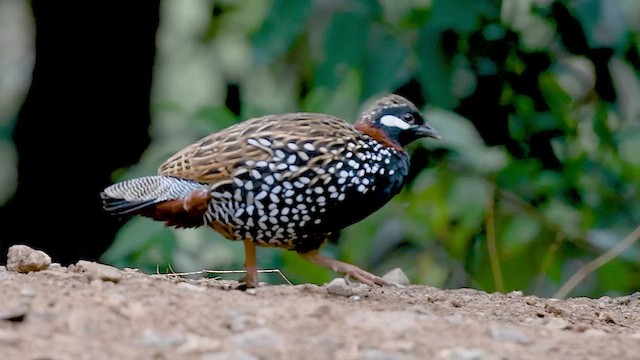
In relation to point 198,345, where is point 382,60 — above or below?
above

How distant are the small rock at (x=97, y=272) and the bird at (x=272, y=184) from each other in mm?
392

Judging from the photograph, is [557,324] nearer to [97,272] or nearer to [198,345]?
[198,345]

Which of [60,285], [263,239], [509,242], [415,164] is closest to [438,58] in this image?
[415,164]

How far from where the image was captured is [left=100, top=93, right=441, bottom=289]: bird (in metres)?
5.62

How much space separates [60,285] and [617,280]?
151 inches

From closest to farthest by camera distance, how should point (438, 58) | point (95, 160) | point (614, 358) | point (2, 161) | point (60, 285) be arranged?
1. point (614, 358)
2. point (60, 285)
3. point (438, 58)
4. point (95, 160)
5. point (2, 161)

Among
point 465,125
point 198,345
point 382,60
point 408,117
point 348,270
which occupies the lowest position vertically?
point 348,270

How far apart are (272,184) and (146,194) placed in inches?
23.5

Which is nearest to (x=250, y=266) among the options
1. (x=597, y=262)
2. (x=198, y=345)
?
(x=198, y=345)

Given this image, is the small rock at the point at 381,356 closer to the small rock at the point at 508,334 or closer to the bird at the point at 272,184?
the small rock at the point at 508,334

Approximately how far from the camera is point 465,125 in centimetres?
688

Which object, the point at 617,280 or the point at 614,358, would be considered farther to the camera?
the point at 617,280

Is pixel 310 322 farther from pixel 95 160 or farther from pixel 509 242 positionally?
pixel 95 160

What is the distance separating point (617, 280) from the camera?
748 cm
